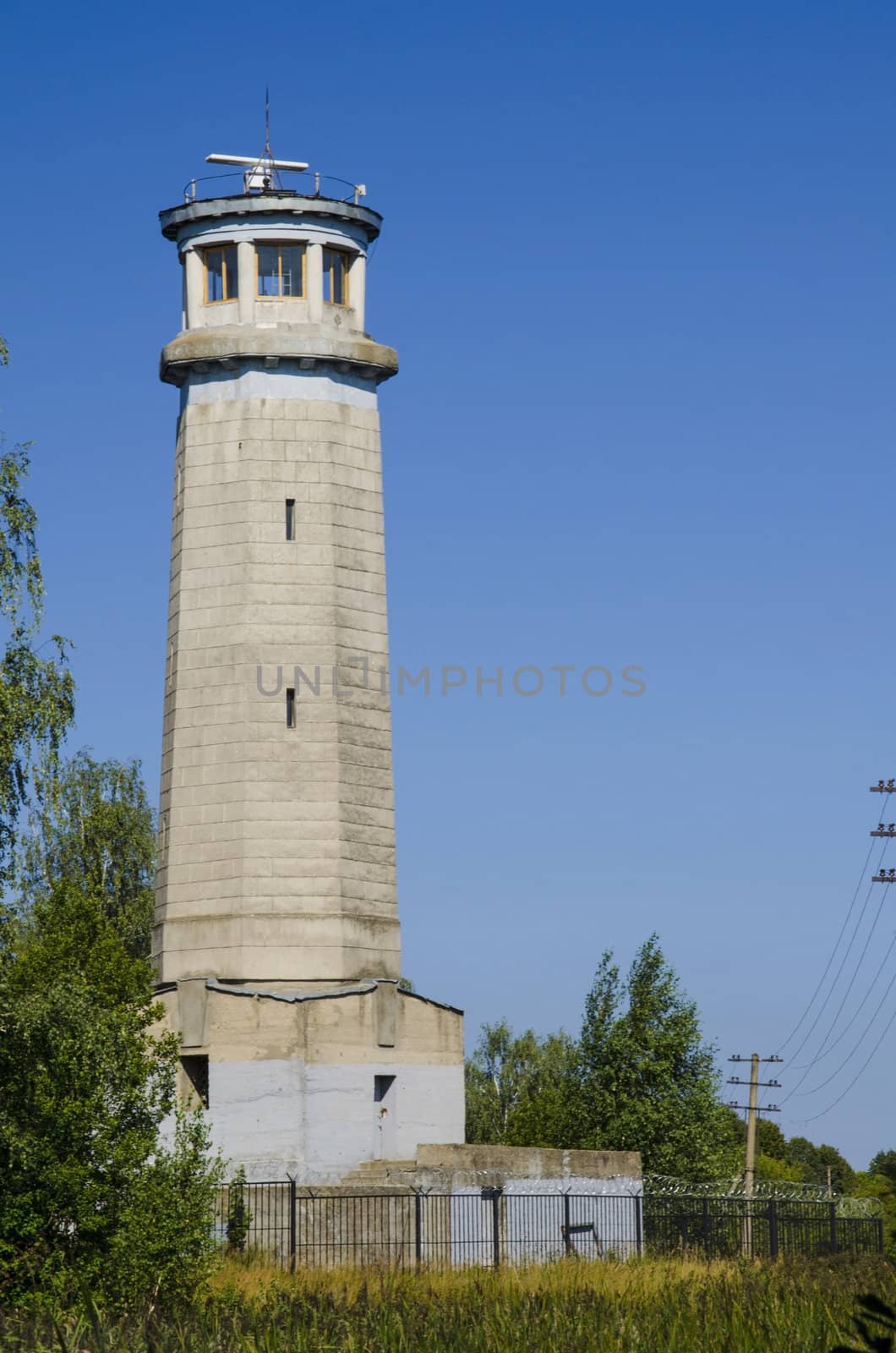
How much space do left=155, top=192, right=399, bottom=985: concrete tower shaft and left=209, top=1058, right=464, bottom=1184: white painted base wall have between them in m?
2.13

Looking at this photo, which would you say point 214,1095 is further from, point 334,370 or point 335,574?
point 334,370

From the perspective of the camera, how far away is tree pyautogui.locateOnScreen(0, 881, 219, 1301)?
96.7 feet

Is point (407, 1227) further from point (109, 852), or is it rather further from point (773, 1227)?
point (109, 852)

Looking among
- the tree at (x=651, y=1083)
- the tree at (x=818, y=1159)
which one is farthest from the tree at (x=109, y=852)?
the tree at (x=818, y=1159)

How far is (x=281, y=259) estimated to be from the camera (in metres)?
47.4

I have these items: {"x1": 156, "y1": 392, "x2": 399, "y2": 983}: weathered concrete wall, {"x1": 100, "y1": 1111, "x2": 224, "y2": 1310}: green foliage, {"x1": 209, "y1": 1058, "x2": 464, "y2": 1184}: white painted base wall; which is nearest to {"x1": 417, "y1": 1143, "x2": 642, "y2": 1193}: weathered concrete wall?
{"x1": 209, "y1": 1058, "x2": 464, "y2": 1184}: white painted base wall

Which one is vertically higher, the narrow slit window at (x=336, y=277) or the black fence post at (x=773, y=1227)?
the narrow slit window at (x=336, y=277)

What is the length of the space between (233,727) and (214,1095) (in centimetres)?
758

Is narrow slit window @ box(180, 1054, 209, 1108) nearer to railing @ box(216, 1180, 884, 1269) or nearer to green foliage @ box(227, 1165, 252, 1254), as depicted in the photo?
railing @ box(216, 1180, 884, 1269)

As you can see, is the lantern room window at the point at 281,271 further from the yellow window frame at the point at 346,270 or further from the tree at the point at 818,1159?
the tree at the point at 818,1159

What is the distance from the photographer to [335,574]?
152ft

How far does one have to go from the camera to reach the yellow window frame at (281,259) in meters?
47.1

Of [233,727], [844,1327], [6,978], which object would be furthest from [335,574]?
[844,1327]

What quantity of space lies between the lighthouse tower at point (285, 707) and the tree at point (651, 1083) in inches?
436
